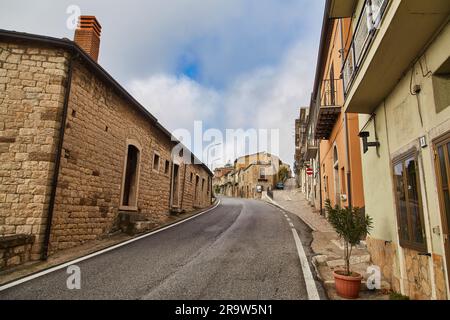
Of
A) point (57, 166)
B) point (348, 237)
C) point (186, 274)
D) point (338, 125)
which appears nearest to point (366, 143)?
point (348, 237)

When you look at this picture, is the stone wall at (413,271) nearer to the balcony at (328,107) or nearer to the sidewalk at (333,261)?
the sidewalk at (333,261)

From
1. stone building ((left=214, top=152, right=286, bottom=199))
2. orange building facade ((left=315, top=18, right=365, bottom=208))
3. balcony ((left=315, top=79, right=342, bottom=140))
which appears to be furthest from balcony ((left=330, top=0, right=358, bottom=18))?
Result: stone building ((left=214, top=152, right=286, bottom=199))

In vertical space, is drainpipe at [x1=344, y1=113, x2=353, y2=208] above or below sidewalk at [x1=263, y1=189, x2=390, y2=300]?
above

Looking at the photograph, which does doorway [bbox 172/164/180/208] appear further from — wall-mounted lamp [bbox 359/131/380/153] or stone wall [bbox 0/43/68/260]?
wall-mounted lamp [bbox 359/131/380/153]

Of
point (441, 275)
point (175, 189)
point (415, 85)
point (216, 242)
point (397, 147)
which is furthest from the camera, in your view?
point (175, 189)

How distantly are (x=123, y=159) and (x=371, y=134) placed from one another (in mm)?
8111

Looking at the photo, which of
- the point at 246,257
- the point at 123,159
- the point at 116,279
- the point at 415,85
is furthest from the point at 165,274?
the point at 123,159

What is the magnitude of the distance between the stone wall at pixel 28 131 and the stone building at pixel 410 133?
698 centimetres

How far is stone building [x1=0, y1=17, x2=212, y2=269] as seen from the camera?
21.6 ft

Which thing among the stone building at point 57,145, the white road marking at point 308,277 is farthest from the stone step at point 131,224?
the white road marking at point 308,277

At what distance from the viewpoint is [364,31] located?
223 inches

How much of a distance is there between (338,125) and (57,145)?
377 inches

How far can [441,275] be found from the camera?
3.63 metres
